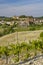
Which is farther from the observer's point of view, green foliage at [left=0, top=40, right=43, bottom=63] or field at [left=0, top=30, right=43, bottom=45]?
field at [left=0, top=30, right=43, bottom=45]

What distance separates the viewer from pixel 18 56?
9453 mm

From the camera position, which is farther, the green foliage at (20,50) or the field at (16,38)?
the field at (16,38)

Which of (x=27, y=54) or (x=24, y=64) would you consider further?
(x=27, y=54)

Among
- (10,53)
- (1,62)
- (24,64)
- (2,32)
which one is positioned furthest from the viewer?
(2,32)

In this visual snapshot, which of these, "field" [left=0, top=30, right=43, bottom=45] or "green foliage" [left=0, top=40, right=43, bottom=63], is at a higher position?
"green foliage" [left=0, top=40, right=43, bottom=63]

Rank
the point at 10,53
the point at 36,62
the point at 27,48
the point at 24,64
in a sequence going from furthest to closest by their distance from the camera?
the point at 27,48
the point at 10,53
the point at 36,62
the point at 24,64

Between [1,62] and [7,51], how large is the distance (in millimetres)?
871

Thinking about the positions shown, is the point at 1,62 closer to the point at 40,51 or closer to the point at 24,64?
the point at 24,64

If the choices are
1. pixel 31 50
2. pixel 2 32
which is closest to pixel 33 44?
pixel 31 50

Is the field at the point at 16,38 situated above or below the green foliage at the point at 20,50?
below

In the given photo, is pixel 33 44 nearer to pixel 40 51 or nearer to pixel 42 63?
pixel 40 51

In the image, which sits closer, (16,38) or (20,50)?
(20,50)

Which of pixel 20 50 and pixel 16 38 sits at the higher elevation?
pixel 20 50

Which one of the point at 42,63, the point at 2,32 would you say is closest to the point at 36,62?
the point at 42,63
